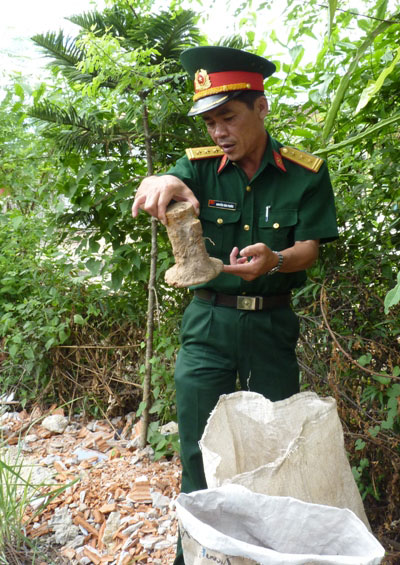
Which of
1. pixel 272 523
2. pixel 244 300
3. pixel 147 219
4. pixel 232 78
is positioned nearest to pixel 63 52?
pixel 147 219

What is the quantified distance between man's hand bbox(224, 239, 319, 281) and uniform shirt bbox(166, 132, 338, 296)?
72 mm

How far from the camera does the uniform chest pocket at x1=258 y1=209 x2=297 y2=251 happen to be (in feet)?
6.77

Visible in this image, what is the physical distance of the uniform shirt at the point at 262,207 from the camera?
2047 millimetres

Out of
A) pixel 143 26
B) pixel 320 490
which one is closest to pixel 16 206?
pixel 143 26

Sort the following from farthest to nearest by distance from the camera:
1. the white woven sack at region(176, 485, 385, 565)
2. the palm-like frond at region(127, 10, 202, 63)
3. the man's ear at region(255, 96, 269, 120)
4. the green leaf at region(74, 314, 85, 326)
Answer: the green leaf at region(74, 314, 85, 326) < the palm-like frond at region(127, 10, 202, 63) < the man's ear at region(255, 96, 269, 120) < the white woven sack at region(176, 485, 385, 565)

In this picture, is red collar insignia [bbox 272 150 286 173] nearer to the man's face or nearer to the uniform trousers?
the man's face

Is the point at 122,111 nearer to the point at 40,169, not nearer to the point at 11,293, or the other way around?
the point at 40,169

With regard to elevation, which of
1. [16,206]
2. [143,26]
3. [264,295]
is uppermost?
[143,26]

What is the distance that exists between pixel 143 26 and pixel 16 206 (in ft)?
5.87

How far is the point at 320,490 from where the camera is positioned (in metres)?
1.26

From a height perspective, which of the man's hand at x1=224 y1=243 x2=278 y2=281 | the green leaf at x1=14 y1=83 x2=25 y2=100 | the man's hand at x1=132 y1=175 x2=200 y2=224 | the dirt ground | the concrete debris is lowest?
the dirt ground

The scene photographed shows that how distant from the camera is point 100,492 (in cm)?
277

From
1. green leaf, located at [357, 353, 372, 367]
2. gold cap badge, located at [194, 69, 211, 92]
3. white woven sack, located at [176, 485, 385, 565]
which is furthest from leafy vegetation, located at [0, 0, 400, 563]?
white woven sack, located at [176, 485, 385, 565]

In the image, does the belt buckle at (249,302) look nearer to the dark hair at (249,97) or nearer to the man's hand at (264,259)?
the man's hand at (264,259)
